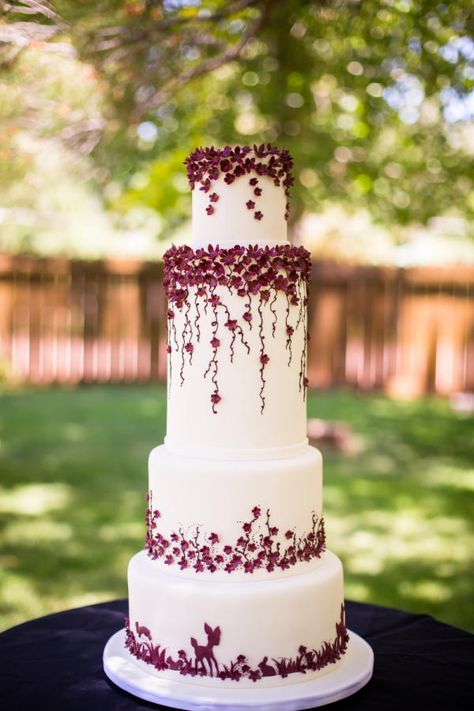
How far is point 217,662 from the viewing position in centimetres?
288

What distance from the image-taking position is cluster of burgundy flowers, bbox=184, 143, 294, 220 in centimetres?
296

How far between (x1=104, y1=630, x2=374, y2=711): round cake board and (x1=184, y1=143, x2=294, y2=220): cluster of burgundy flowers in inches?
64.2

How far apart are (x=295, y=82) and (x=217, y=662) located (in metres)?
5.45

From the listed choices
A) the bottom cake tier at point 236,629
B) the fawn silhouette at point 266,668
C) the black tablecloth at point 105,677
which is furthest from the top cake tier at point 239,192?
the black tablecloth at point 105,677

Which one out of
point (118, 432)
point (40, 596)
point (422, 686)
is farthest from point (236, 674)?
point (118, 432)

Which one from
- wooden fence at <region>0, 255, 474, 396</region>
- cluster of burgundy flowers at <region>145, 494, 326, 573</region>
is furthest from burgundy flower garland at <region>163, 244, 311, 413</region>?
wooden fence at <region>0, 255, 474, 396</region>

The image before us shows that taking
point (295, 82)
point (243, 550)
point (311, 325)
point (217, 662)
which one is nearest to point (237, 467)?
point (243, 550)

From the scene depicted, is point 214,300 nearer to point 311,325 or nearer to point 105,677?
point 105,677

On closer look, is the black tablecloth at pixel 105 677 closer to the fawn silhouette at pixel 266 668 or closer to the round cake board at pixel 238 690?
the round cake board at pixel 238 690

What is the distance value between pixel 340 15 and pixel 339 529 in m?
3.82

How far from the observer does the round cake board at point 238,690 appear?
273 cm

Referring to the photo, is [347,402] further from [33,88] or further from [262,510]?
[262,510]

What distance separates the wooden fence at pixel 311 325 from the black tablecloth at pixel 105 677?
791 centimetres

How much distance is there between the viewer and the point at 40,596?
5.39 metres
